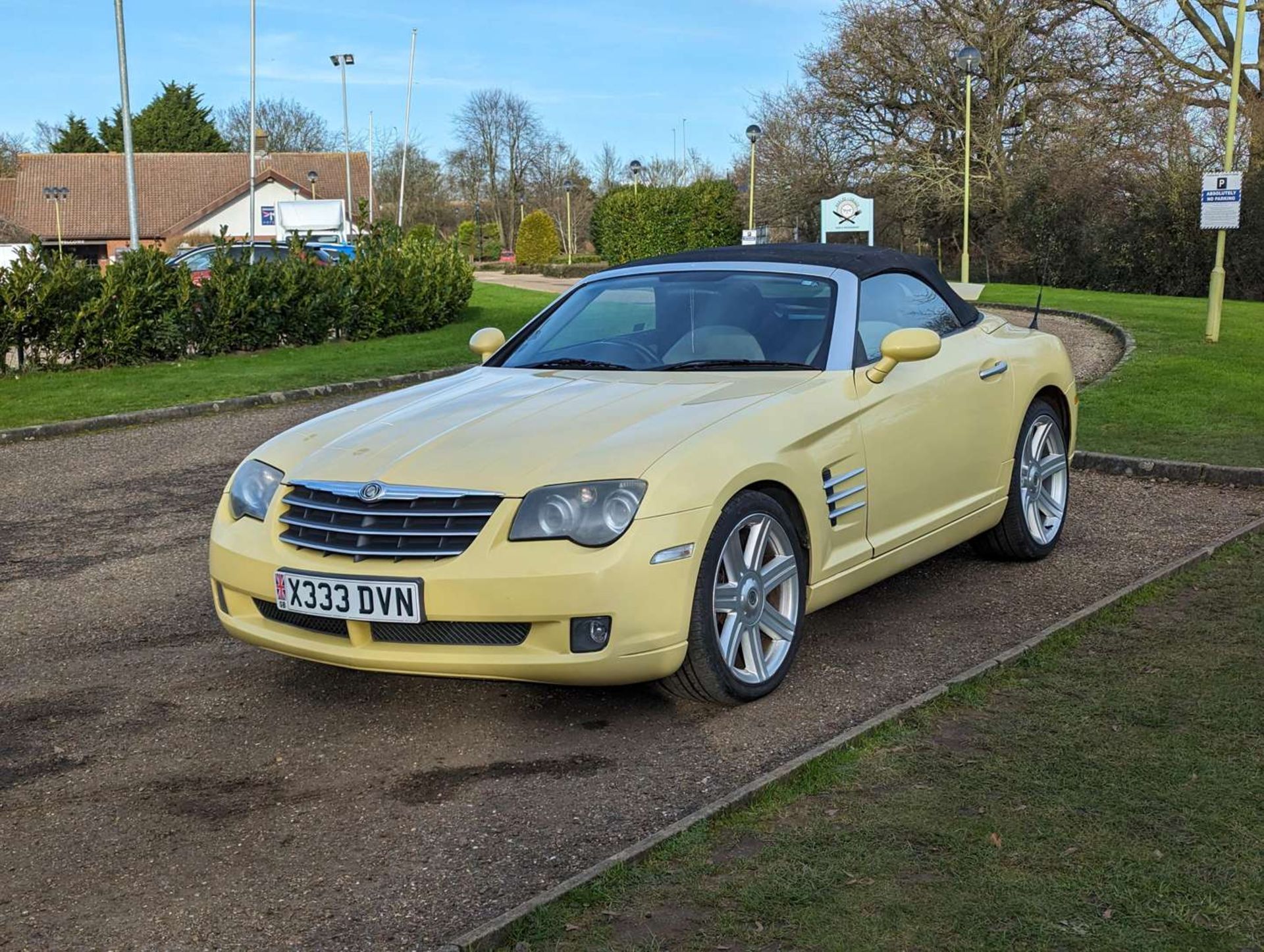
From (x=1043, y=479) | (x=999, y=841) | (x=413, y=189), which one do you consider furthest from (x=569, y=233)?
(x=999, y=841)

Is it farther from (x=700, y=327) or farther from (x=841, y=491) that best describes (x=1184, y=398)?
(x=841, y=491)

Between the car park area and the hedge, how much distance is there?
35.0 feet

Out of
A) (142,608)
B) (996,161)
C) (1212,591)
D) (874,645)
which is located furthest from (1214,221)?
(996,161)

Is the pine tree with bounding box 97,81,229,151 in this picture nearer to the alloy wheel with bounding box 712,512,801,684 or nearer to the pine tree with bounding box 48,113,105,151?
the pine tree with bounding box 48,113,105,151

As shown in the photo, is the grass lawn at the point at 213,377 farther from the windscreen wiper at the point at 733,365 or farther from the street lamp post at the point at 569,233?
the street lamp post at the point at 569,233

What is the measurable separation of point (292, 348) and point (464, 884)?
1703 centimetres

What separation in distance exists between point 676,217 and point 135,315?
35.8 m

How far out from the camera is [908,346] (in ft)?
17.3

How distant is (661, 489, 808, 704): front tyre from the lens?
4.46 meters

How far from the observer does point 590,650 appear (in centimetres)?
427

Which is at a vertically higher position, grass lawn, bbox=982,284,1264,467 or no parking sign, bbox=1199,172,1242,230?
no parking sign, bbox=1199,172,1242,230

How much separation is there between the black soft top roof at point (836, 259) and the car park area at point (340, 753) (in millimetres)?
1417

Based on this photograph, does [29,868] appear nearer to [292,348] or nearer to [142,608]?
[142,608]

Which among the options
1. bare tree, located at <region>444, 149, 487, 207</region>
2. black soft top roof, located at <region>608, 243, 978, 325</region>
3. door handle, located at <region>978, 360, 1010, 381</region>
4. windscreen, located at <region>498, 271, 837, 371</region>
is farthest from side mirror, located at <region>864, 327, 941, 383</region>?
bare tree, located at <region>444, 149, 487, 207</region>
